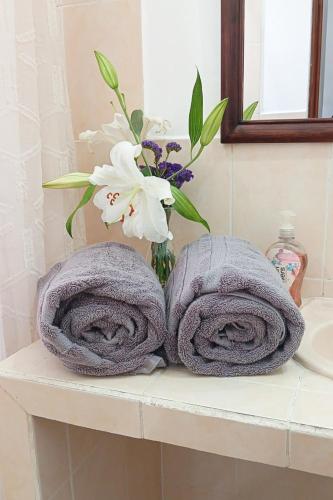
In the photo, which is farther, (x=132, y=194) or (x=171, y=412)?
(x=132, y=194)

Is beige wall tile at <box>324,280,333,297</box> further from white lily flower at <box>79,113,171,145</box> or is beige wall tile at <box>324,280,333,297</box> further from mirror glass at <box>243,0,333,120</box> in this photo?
white lily flower at <box>79,113,171,145</box>

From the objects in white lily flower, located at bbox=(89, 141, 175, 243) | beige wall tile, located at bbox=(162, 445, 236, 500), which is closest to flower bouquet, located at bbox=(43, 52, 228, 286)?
white lily flower, located at bbox=(89, 141, 175, 243)

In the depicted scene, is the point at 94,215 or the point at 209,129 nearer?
the point at 209,129

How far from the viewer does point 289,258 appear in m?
0.93

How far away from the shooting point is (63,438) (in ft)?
2.74

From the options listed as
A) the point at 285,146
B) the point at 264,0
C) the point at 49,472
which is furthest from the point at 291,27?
the point at 49,472

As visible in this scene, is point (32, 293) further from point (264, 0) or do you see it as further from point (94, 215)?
point (264, 0)

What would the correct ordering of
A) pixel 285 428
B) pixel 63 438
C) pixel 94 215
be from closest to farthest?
pixel 285 428 → pixel 63 438 → pixel 94 215

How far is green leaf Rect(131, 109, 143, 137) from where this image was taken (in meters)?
0.94

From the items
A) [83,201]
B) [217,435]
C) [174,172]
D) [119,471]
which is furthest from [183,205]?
[119,471]

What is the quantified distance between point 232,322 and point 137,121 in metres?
0.49

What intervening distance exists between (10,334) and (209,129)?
576 mm

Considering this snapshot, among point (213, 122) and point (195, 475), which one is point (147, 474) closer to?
point (195, 475)

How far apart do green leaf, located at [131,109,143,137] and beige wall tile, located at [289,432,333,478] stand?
0.65m
